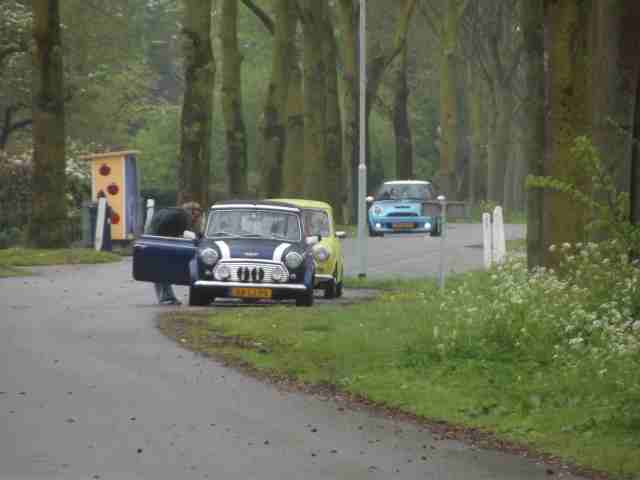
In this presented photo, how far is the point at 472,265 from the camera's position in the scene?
3638 cm

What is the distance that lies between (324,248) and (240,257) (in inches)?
125

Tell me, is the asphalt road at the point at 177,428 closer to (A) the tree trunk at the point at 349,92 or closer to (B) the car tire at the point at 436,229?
(B) the car tire at the point at 436,229

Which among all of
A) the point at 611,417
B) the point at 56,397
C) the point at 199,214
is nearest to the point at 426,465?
the point at 611,417

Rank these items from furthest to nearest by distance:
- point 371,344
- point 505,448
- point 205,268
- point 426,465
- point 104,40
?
1. point 104,40
2. point 205,268
3. point 371,344
4. point 505,448
5. point 426,465

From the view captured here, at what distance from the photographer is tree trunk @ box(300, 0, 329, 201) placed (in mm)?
48688

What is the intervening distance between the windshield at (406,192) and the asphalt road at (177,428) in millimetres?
32679

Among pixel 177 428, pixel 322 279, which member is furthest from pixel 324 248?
pixel 177 428

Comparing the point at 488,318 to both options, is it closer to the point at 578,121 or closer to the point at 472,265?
the point at 578,121

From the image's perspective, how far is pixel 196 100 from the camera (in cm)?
3753

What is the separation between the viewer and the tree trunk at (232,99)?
49.5m

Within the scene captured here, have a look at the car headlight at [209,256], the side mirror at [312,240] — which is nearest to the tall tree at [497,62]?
the side mirror at [312,240]

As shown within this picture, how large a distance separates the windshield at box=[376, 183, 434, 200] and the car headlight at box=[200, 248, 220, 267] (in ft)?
89.6

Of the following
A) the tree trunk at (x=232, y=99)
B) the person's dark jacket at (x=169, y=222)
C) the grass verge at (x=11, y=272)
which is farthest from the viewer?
the tree trunk at (x=232, y=99)

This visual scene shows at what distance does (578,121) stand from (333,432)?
8856mm
